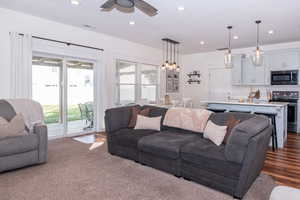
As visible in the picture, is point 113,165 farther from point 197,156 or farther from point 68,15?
point 68,15

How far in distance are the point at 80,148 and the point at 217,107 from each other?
344cm

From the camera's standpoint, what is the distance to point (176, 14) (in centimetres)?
395

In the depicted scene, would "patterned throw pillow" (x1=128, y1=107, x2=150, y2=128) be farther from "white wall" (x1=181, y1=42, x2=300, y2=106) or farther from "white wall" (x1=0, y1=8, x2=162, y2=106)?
"white wall" (x1=181, y1=42, x2=300, y2=106)

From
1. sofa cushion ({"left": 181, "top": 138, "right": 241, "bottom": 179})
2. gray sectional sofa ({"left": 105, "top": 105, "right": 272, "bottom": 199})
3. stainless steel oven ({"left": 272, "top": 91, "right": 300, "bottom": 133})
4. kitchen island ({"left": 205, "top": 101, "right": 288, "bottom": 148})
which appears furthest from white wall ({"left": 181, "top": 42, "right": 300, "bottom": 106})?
sofa cushion ({"left": 181, "top": 138, "right": 241, "bottom": 179})

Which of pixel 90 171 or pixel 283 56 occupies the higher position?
pixel 283 56

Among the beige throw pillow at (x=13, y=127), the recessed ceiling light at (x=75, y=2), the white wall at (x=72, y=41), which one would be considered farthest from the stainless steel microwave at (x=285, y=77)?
the beige throw pillow at (x=13, y=127)

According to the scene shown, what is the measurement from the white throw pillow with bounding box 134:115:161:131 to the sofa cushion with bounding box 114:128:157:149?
0.12 metres

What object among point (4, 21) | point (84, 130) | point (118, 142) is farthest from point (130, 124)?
point (4, 21)

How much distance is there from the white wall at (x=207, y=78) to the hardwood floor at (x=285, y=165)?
3168 millimetres

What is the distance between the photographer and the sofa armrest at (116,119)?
3635 mm

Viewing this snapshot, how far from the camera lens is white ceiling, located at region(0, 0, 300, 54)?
11.5ft

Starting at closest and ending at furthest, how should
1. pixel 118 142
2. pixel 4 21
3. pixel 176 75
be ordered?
pixel 118 142
pixel 4 21
pixel 176 75

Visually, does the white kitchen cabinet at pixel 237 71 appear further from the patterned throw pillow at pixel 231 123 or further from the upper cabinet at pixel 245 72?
the patterned throw pillow at pixel 231 123

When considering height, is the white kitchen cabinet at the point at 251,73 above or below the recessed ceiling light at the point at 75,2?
below
